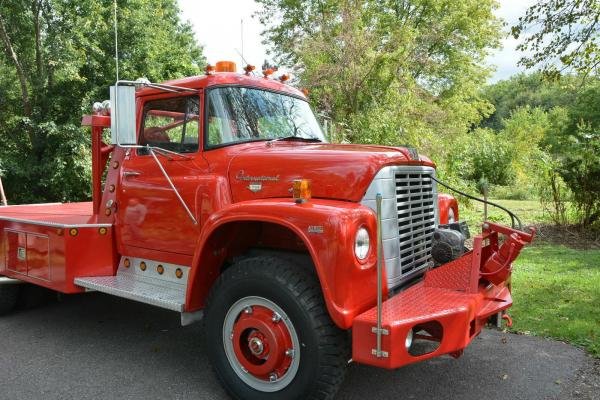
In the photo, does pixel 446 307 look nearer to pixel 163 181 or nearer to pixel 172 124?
pixel 163 181

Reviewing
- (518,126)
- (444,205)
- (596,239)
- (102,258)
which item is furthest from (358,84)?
(518,126)

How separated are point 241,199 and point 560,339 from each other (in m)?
3.20

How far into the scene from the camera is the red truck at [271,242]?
2.96 meters

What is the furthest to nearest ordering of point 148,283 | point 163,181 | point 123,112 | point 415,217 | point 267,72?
1. point 267,72
2. point 148,283
3. point 163,181
4. point 415,217
5. point 123,112

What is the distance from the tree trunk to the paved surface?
9932 mm

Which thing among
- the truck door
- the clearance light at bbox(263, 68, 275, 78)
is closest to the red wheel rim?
the truck door

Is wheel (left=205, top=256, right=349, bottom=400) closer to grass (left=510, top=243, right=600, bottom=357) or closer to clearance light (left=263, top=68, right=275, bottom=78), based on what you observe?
clearance light (left=263, top=68, right=275, bottom=78)

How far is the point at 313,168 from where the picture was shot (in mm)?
3453

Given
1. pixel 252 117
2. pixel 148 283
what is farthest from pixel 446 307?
pixel 148 283

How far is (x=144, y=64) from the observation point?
13984mm

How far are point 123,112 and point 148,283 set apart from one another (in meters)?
1.52

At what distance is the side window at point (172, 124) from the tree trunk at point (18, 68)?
1078cm

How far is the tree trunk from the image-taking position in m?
12.8

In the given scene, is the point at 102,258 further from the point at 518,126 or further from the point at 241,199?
the point at 518,126
